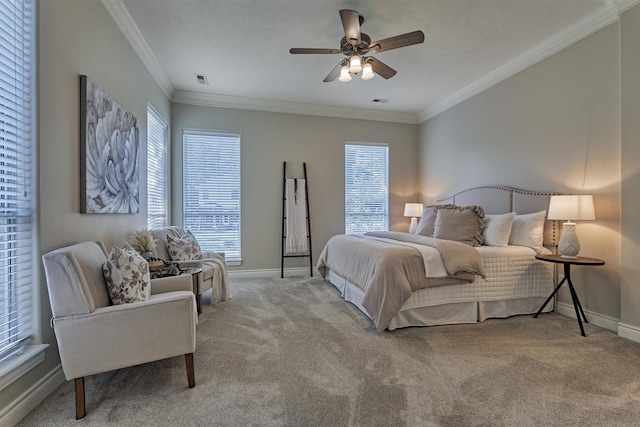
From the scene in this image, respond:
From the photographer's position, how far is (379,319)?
258 cm

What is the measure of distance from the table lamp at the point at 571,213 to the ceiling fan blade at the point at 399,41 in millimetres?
1936

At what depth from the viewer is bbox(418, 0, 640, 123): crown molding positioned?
8.64 feet

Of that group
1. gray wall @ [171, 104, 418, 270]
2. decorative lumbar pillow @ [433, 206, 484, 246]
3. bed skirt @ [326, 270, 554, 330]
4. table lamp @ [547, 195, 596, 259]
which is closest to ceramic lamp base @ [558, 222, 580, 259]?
table lamp @ [547, 195, 596, 259]

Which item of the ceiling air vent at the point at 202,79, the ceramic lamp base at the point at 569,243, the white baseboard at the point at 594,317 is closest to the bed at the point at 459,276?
the white baseboard at the point at 594,317

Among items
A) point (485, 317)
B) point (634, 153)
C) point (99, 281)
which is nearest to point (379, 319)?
point (485, 317)

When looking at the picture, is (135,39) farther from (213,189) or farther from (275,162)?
(275,162)

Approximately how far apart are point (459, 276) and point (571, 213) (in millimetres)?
1121

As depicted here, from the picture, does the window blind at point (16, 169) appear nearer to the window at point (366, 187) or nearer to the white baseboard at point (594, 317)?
the window at point (366, 187)

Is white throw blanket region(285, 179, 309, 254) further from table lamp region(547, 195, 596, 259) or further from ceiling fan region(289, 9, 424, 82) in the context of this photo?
table lamp region(547, 195, 596, 259)

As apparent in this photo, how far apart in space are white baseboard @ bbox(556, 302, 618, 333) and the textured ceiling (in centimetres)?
269

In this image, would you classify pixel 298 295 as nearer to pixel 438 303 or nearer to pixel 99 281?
pixel 438 303

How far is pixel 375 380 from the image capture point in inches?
75.8

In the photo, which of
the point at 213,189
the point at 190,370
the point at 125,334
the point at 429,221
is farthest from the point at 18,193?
the point at 429,221

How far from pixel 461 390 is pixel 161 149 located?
4343 mm
